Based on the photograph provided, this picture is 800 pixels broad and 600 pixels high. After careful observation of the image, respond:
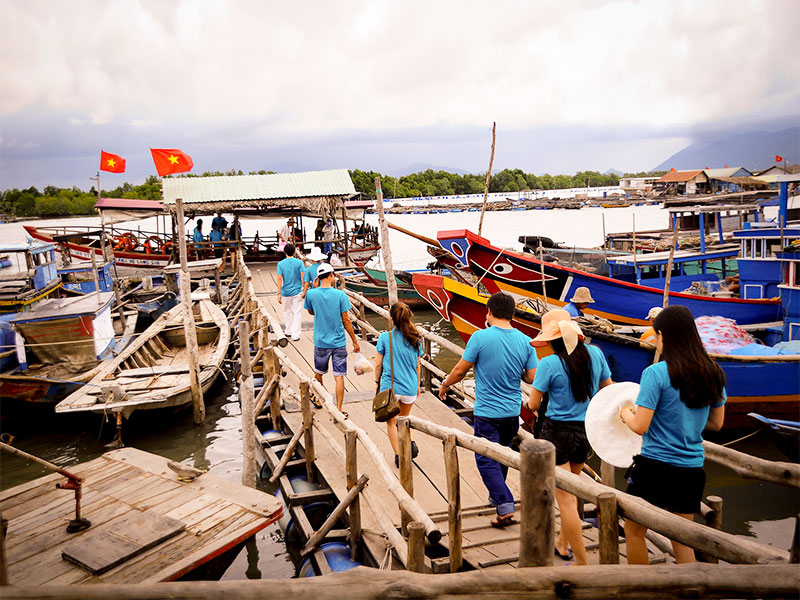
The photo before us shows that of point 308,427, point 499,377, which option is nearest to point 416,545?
point 499,377

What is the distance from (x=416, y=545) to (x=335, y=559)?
5.28 feet

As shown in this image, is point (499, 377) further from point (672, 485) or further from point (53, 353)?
point (53, 353)

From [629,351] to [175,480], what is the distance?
7.16 metres

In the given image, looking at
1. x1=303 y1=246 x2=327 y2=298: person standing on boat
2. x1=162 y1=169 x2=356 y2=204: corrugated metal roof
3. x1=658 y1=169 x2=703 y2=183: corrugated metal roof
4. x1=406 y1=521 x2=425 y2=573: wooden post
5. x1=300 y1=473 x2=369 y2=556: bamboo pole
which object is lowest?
x1=300 y1=473 x2=369 y2=556: bamboo pole

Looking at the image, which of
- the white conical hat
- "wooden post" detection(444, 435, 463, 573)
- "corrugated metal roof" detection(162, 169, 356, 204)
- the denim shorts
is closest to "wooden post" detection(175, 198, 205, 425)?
the denim shorts

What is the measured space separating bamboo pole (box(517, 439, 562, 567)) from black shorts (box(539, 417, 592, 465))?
135 centimetres

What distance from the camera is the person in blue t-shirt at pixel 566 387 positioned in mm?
3896

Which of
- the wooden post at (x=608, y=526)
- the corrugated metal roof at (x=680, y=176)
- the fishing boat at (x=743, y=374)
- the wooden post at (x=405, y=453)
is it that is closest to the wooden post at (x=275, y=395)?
the wooden post at (x=405, y=453)

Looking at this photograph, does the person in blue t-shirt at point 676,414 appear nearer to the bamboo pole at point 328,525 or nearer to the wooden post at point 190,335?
the bamboo pole at point 328,525

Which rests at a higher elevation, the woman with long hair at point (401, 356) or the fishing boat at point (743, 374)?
the woman with long hair at point (401, 356)

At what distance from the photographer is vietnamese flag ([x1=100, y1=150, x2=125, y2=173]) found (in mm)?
18688

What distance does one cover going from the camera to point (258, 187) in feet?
66.1

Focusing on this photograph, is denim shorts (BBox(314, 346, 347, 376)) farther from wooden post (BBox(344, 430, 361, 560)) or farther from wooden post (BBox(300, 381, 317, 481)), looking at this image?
wooden post (BBox(344, 430, 361, 560))

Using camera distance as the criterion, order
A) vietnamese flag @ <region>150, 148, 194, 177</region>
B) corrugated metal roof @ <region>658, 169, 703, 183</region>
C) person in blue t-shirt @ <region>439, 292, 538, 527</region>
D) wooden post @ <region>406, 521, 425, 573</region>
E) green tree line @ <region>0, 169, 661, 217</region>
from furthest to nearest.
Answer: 1. green tree line @ <region>0, 169, 661, 217</region>
2. corrugated metal roof @ <region>658, 169, 703, 183</region>
3. vietnamese flag @ <region>150, 148, 194, 177</region>
4. person in blue t-shirt @ <region>439, 292, 538, 527</region>
5. wooden post @ <region>406, 521, 425, 573</region>
